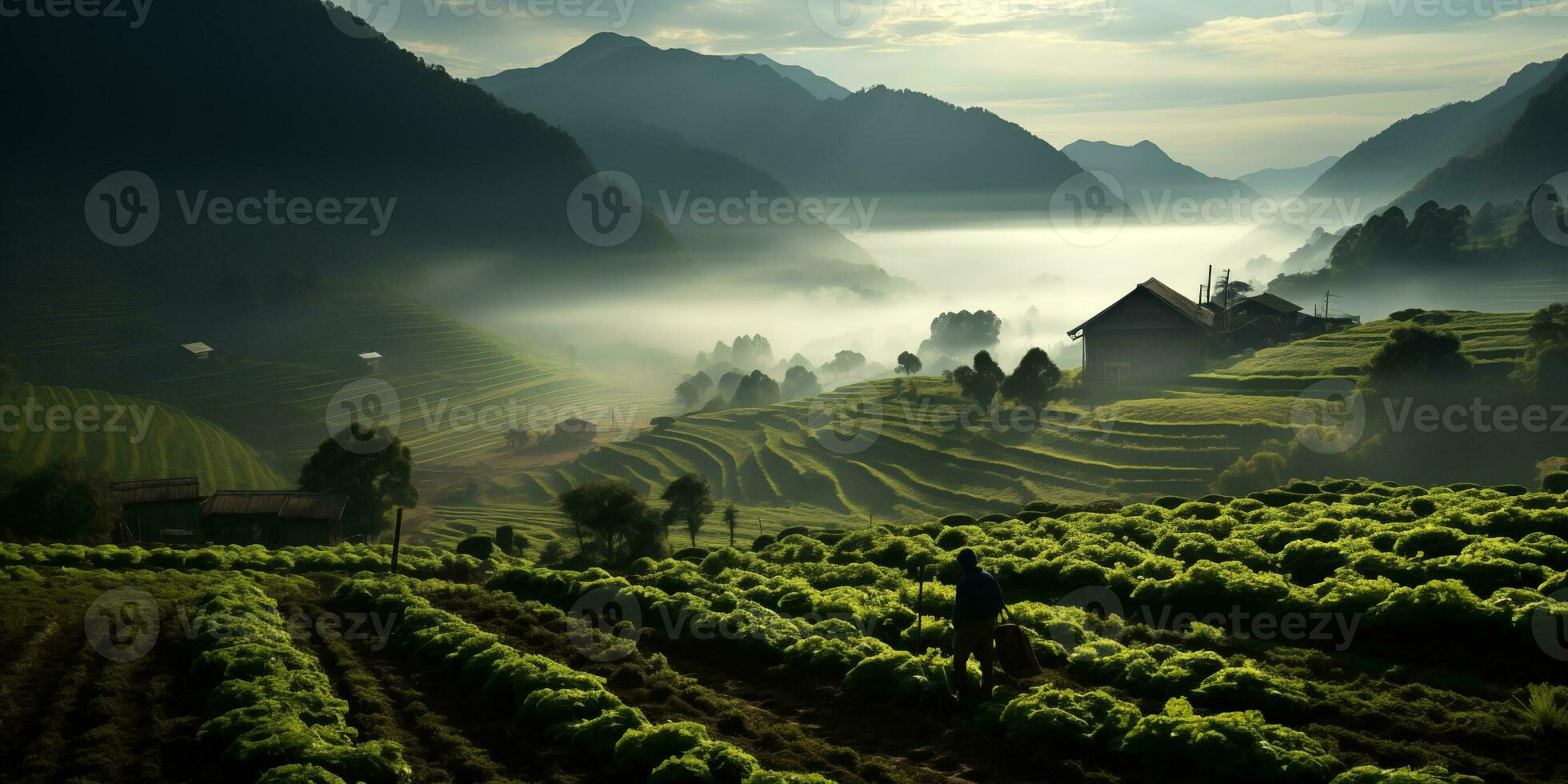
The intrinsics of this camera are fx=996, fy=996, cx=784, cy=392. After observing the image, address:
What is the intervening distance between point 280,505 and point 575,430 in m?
97.9

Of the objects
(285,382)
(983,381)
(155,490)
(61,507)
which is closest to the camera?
(61,507)

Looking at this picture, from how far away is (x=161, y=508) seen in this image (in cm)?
Result: 6656

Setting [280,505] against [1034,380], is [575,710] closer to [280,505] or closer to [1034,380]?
[280,505]

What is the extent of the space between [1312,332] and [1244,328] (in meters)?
11.5

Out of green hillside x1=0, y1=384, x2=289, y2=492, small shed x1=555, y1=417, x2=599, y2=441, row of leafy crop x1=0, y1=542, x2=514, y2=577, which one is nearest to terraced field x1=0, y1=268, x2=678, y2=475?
small shed x1=555, y1=417, x2=599, y2=441

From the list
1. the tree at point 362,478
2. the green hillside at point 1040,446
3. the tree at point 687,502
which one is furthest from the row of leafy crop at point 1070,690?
the tree at point 362,478

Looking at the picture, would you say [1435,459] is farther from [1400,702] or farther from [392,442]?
[392,442]

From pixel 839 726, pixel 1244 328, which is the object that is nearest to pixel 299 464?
pixel 1244 328

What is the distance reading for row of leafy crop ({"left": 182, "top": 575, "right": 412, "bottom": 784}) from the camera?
13602 millimetres

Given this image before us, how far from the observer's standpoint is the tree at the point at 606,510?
60.9 meters

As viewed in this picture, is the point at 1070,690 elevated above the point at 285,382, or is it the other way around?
the point at 285,382

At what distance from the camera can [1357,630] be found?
17.9 meters

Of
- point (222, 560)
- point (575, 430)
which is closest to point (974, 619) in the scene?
point (222, 560)

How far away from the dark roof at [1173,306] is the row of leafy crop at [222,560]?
69890 millimetres
